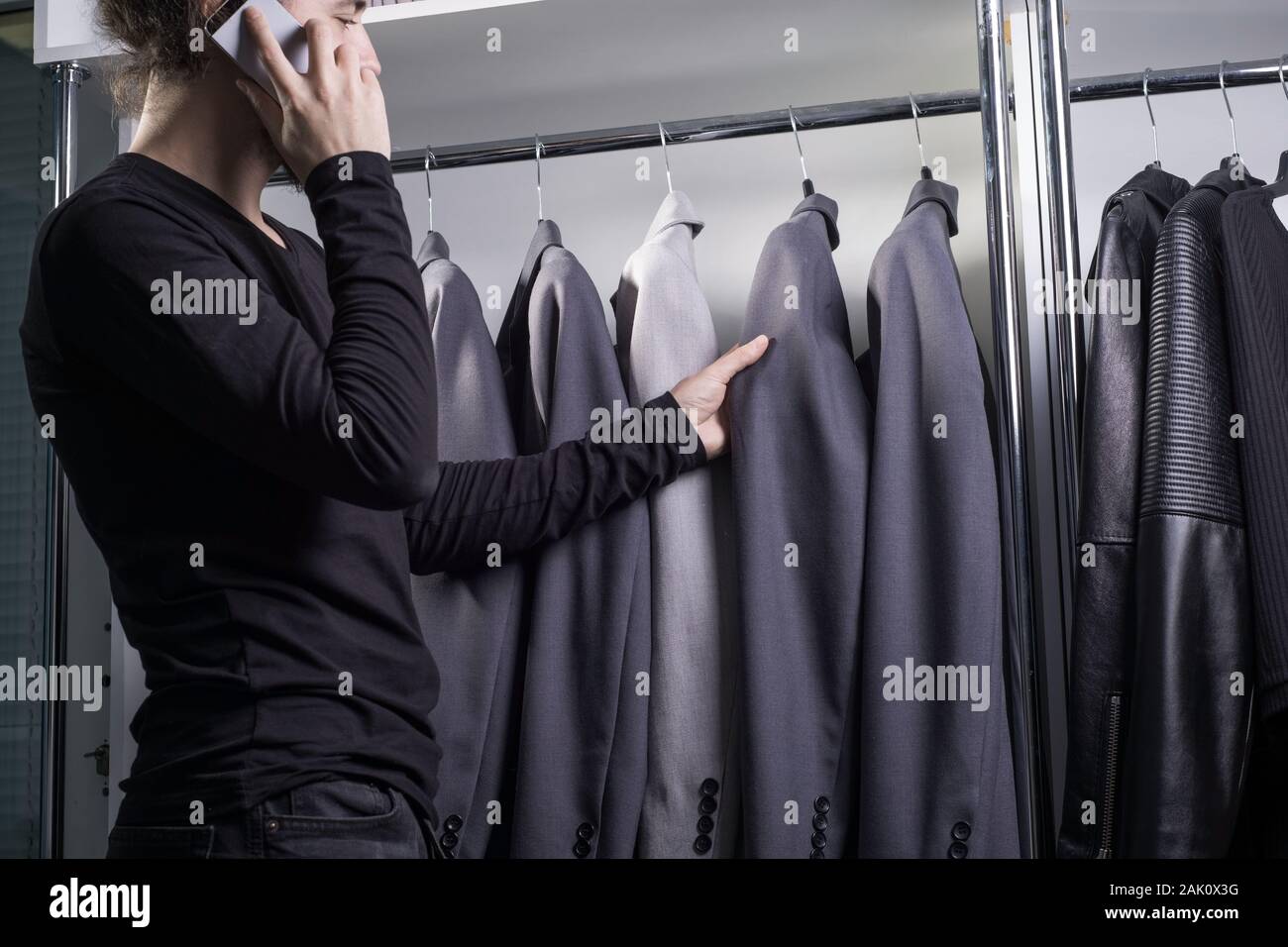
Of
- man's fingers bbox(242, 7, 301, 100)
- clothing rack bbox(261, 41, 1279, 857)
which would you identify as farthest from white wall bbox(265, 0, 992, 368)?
man's fingers bbox(242, 7, 301, 100)

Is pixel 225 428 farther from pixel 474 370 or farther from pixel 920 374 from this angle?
pixel 920 374

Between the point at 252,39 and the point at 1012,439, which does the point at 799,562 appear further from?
the point at 252,39

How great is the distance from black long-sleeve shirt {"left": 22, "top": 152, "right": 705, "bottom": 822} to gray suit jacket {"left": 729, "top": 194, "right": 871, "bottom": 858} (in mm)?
357

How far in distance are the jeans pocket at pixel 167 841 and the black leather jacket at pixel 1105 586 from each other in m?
0.75

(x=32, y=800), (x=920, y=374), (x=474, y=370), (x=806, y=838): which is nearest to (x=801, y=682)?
(x=806, y=838)

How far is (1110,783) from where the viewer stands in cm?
104

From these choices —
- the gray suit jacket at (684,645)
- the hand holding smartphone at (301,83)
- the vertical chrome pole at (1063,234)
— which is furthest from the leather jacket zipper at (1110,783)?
the hand holding smartphone at (301,83)

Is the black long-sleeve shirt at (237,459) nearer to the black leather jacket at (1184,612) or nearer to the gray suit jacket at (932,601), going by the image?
the gray suit jacket at (932,601)

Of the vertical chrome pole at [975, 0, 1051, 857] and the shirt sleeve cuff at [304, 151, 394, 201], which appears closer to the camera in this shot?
the shirt sleeve cuff at [304, 151, 394, 201]

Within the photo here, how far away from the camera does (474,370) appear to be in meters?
1.25

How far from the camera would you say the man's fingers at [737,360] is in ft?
3.88

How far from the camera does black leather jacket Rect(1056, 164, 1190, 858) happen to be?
1043 mm

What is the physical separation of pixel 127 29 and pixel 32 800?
1.05 metres

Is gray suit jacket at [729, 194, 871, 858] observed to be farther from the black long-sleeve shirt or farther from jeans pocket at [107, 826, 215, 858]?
jeans pocket at [107, 826, 215, 858]
